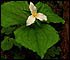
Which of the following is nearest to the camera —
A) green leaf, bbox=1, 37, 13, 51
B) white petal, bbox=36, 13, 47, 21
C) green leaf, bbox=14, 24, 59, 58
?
green leaf, bbox=14, 24, 59, 58

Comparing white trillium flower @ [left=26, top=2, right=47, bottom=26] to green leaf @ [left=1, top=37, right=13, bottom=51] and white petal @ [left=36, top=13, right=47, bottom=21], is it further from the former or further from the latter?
green leaf @ [left=1, top=37, right=13, bottom=51]

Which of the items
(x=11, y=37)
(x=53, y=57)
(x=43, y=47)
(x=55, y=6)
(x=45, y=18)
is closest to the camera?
(x=43, y=47)

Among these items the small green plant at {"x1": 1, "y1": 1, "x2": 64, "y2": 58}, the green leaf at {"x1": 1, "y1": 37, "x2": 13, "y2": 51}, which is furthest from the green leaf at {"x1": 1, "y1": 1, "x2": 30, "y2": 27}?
the green leaf at {"x1": 1, "y1": 37, "x2": 13, "y2": 51}

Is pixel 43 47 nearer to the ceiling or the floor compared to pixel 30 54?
nearer to the ceiling

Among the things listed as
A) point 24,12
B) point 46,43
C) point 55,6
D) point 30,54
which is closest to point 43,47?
point 46,43

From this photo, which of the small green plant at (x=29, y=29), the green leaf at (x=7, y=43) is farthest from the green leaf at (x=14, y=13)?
the green leaf at (x=7, y=43)

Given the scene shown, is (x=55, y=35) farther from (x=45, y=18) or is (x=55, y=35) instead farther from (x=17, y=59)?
(x=17, y=59)
